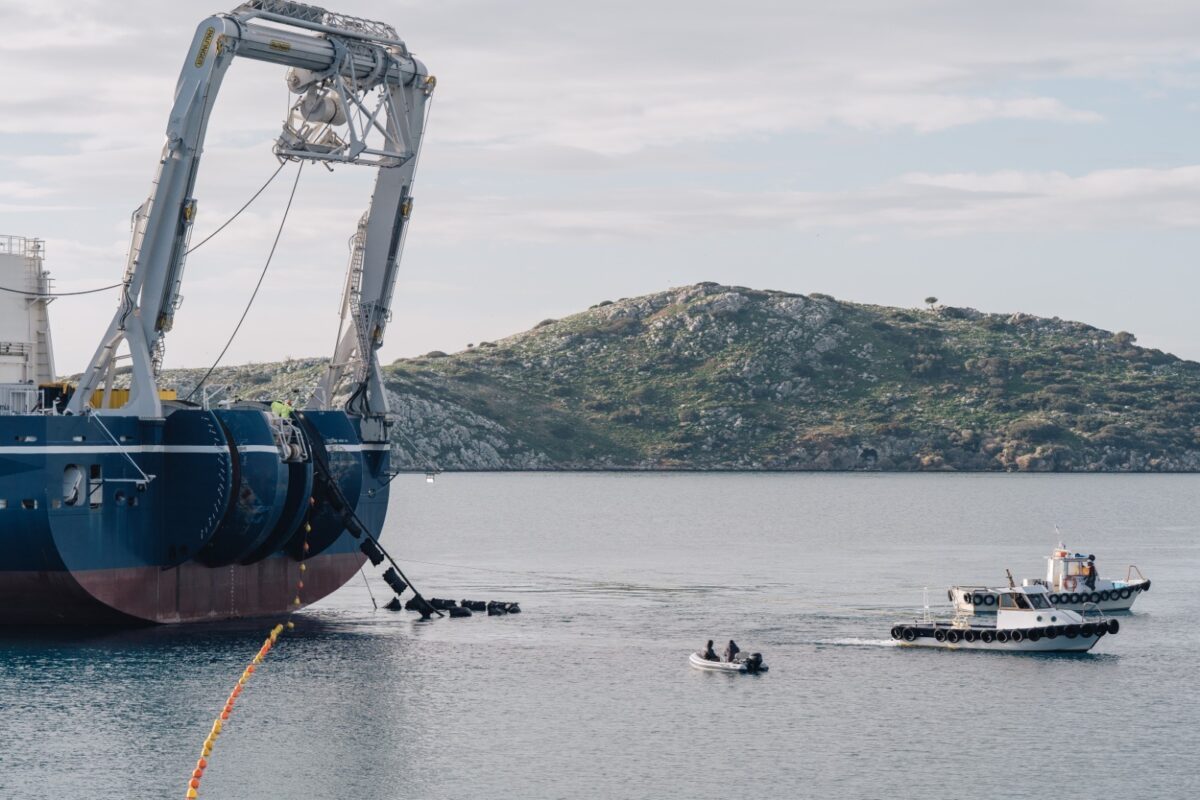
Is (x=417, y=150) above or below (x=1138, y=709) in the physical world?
above

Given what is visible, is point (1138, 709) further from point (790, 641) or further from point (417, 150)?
point (417, 150)

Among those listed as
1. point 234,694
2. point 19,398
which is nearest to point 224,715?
point 234,694

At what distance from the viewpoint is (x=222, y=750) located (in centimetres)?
5722

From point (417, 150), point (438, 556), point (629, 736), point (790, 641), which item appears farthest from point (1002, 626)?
point (438, 556)

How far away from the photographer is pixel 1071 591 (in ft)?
321

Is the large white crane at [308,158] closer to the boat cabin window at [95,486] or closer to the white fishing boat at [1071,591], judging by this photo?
the boat cabin window at [95,486]

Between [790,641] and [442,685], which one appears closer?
[442,685]

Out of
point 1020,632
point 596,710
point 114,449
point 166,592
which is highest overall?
point 114,449

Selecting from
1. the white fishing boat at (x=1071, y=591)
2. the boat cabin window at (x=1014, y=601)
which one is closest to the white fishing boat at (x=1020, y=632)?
the boat cabin window at (x=1014, y=601)

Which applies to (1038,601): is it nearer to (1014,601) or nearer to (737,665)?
(1014,601)

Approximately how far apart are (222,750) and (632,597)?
51.5m

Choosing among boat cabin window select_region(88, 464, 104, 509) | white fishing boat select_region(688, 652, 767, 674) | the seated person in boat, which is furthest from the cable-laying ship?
the seated person in boat

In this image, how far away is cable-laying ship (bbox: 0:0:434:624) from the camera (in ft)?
234

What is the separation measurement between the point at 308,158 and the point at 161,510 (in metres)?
17.8
